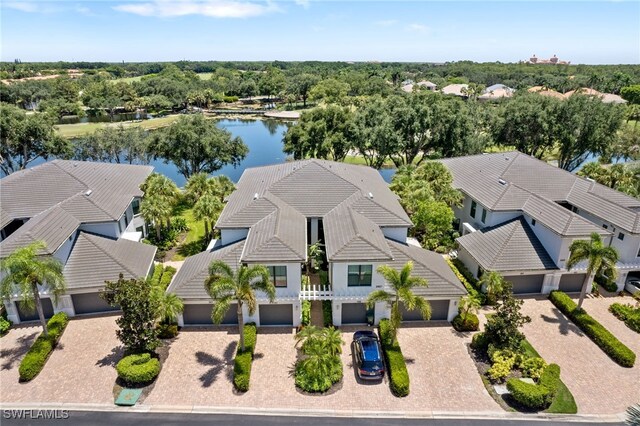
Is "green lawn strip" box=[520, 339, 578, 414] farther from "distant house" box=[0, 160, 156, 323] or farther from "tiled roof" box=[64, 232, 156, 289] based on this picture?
"distant house" box=[0, 160, 156, 323]

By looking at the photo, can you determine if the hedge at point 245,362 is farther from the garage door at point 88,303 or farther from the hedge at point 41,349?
the hedge at point 41,349

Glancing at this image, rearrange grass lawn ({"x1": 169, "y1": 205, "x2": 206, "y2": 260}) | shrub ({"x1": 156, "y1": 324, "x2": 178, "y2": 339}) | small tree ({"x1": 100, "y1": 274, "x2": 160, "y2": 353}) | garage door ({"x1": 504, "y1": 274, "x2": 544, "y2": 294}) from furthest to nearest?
grass lawn ({"x1": 169, "y1": 205, "x2": 206, "y2": 260})
garage door ({"x1": 504, "y1": 274, "x2": 544, "y2": 294})
shrub ({"x1": 156, "y1": 324, "x2": 178, "y2": 339})
small tree ({"x1": 100, "y1": 274, "x2": 160, "y2": 353})

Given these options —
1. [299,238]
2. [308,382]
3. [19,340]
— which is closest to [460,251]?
[299,238]

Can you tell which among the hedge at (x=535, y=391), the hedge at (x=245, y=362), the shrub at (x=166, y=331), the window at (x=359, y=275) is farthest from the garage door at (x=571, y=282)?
the shrub at (x=166, y=331)

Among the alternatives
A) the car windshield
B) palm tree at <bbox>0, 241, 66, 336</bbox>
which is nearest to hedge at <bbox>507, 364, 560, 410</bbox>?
the car windshield

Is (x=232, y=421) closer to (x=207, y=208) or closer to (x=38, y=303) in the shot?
(x=38, y=303)

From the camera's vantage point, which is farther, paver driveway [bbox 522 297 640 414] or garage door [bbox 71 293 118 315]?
garage door [bbox 71 293 118 315]

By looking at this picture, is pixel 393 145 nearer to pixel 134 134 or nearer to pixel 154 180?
pixel 154 180
